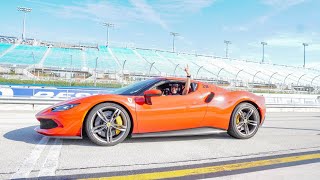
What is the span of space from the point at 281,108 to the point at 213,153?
13.8 meters

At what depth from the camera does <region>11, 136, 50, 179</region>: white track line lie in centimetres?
324

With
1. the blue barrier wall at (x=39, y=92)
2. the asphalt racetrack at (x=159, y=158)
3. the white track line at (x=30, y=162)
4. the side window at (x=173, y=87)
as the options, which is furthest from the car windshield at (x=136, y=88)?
the blue barrier wall at (x=39, y=92)

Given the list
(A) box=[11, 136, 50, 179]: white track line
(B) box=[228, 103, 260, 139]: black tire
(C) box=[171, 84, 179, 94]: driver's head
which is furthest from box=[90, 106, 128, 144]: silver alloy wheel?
(B) box=[228, 103, 260, 139]: black tire

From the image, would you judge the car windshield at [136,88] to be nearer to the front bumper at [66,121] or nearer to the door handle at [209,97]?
the front bumper at [66,121]

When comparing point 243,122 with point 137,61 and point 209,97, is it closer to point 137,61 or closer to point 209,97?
point 209,97

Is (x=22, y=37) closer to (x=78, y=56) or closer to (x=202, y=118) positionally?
(x=78, y=56)

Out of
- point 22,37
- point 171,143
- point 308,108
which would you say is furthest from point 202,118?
point 22,37

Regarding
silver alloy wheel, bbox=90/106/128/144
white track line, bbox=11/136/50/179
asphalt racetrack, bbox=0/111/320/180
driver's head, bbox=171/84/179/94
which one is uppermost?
driver's head, bbox=171/84/179/94

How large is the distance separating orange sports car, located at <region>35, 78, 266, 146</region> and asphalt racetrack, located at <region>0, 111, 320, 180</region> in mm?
240

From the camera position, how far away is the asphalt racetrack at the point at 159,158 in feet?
11.5

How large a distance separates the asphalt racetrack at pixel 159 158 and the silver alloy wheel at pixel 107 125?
0.56ft

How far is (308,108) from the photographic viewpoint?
18656mm

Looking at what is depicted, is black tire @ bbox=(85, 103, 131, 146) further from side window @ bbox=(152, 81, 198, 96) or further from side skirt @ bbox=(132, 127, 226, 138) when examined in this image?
side window @ bbox=(152, 81, 198, 96)

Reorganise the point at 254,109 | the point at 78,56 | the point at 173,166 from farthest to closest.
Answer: the point at 78,56, the point at 254,109, the point at 173,166
